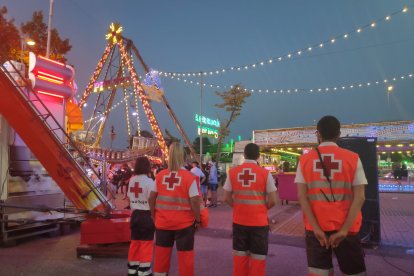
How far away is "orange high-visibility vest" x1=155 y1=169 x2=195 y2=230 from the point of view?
4.29 meters

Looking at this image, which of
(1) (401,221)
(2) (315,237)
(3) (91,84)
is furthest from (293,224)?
(3) (91,84)

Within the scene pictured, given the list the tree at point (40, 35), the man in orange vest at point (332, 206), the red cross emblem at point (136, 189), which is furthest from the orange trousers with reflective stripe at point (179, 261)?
the tree at point (40, 35)

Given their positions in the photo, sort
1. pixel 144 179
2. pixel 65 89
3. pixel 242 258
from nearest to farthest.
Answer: pixel 242 258
pixel 144 179
pixel 65 89

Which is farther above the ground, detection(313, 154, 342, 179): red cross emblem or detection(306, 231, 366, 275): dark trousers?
detection(313, 154, 342, 179): red cross emblem

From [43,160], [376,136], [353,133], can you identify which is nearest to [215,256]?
[43,160]

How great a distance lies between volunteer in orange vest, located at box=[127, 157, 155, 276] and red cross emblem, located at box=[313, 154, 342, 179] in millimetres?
2626

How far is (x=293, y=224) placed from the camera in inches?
414

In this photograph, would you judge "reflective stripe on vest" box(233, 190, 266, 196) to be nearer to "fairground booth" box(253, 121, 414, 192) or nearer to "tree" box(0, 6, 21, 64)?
"fairground booth" box(253, 121, 414, 192)

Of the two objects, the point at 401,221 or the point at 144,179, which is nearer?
the point at 144,179

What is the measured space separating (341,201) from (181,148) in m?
2.05

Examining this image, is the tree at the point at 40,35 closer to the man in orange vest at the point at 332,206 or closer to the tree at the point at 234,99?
the tree at the point at 234,99

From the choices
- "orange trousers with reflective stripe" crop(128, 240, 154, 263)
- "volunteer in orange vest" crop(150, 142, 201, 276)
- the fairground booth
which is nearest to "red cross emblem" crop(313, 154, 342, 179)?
"volunteer in orange vest" crop(150, 142, 201, 276)

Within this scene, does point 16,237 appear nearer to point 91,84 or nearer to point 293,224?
point 293,224

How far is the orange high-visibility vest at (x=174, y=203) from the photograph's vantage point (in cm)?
429
